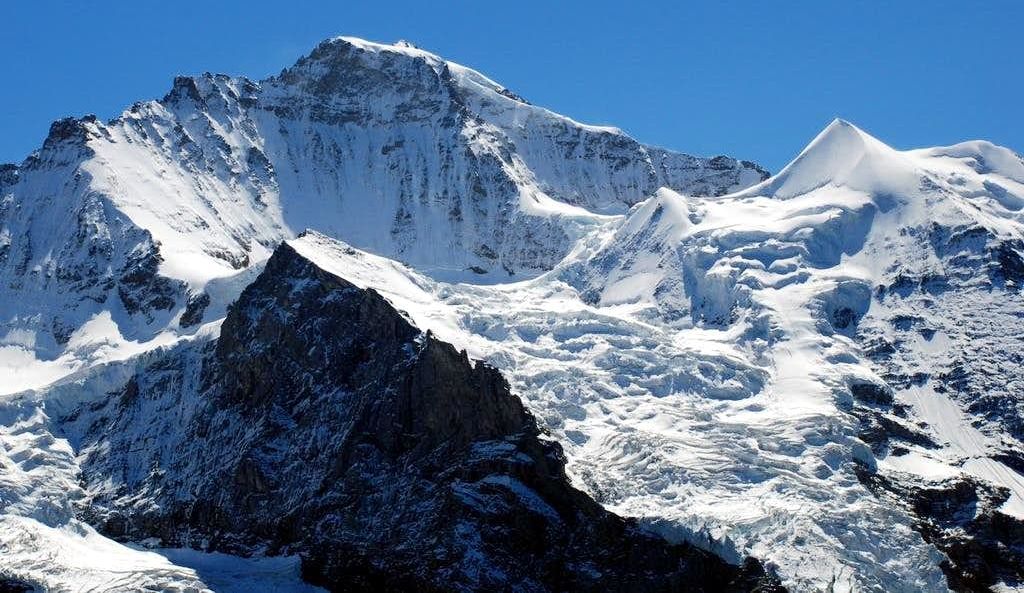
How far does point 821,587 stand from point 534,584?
105ft

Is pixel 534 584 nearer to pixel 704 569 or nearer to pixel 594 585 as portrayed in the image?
pixel 594 585

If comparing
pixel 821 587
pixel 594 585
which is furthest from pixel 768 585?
pixel 594 585

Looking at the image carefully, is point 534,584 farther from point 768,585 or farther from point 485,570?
point 768,585

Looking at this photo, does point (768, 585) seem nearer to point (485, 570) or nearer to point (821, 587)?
point (821, 587)

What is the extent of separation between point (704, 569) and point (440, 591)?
1169 inches

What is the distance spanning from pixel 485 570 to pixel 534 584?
225 inches

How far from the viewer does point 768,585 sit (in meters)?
199

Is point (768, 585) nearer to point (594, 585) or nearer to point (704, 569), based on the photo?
point (704, 569)

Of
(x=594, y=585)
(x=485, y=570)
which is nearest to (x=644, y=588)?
(x=594, y=585)

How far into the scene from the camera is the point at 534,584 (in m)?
200

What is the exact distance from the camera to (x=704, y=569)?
199875 mm

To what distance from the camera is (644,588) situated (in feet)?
649

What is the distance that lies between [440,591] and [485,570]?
556cm

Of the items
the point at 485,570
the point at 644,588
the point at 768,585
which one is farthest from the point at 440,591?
the point at 768,585
